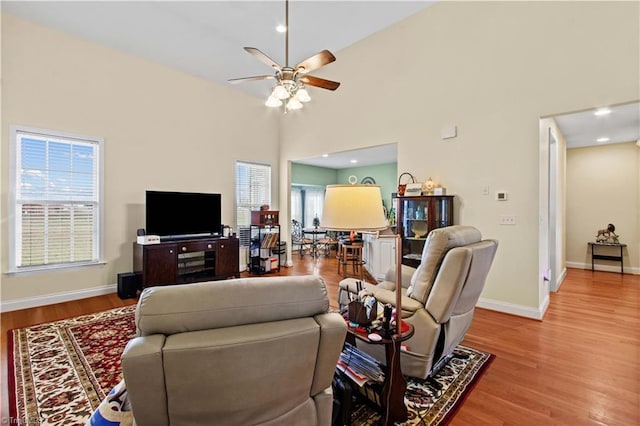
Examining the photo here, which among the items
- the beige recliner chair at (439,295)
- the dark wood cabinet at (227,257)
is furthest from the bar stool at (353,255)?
the beige recliner chair at (439,295)

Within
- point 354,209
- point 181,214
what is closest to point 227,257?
point 181,214

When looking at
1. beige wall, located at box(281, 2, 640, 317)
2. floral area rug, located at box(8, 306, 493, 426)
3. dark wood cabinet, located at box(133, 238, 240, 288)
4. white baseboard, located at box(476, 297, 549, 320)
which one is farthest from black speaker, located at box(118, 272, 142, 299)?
white baseboard, located at box(476, 297, 549, 320)

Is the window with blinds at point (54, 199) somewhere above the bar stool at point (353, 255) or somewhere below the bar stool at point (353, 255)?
above

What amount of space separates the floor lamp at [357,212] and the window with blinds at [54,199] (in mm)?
4048

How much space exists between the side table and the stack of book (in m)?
0.14

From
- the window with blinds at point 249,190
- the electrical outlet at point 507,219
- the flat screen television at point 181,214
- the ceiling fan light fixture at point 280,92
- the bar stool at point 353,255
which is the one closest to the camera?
the ceiling fan light fixture at point 280,92

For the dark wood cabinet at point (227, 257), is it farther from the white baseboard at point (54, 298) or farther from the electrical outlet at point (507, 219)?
the electrical outlet at point (507, 219)

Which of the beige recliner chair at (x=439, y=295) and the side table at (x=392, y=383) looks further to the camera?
the beige recliner chair at (x=439, y=295)

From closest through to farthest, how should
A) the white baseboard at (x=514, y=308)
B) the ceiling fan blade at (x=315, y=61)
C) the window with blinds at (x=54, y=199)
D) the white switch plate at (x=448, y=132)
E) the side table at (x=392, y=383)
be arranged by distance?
the side table at (x=392, y=383) < the ceiling fan blade at (x=315, y=61) < the white baseboard at (x=514, y=308) < the window with blinds at (x=54, y=199) < the white switch plate at (x=448, y=132)

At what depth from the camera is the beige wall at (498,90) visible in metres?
2.88

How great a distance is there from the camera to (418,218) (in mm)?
4059

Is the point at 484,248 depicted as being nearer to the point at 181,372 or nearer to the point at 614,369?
the point at 614,369

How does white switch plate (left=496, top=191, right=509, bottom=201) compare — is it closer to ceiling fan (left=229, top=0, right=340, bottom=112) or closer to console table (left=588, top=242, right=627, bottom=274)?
ceiling fan (left=229, top=0, right=340, bottom=112)

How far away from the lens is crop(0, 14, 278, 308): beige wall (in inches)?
141
